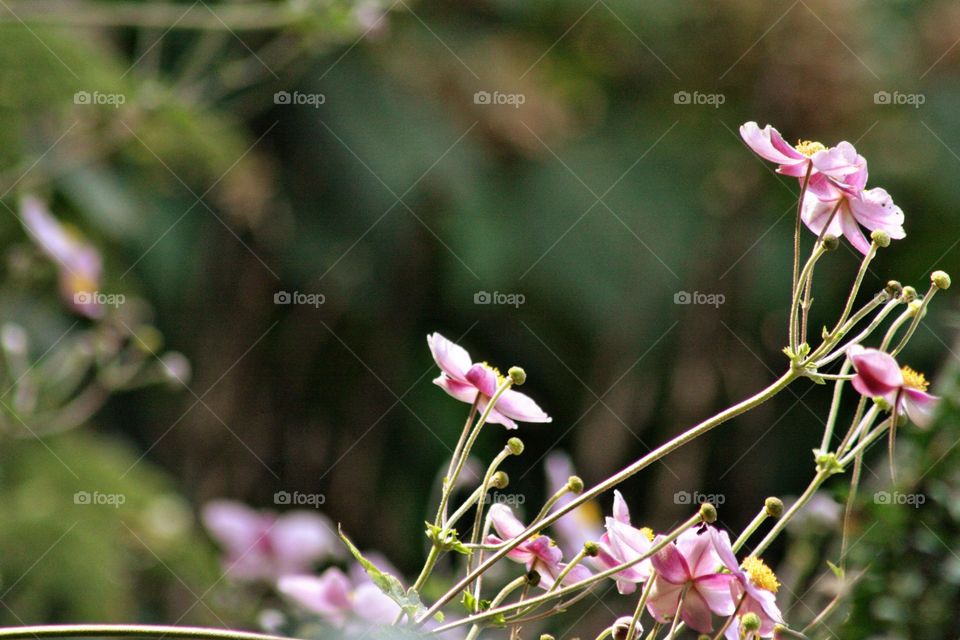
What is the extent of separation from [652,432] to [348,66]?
Result: 1400 millimetres

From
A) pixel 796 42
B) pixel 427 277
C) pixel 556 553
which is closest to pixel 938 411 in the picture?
pixel 556 553

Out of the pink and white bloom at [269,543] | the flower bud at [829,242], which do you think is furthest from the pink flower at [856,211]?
the pink and white bloom at [269,543]

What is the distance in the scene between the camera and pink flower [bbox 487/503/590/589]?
22.4 inches

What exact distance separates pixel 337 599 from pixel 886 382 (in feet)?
1.72

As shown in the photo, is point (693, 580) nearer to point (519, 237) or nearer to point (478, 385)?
point (478, 385)

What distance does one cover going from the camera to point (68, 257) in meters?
1.50

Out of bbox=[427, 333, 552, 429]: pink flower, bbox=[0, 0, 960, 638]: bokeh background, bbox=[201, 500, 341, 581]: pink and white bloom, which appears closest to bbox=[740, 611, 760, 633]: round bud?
bbox=[427, 333, 552, 429]: pink flower

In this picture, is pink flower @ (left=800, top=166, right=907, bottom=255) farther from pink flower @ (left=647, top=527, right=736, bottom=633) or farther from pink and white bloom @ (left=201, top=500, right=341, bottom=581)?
pink and white bloom @ (left=201, top=500, right=341, bottom=581)

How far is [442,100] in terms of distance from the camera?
11.7 ft

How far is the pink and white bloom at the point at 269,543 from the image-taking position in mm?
1473

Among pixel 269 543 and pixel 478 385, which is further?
pixel 269 543

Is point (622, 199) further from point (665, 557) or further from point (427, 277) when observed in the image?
point (665, 557)

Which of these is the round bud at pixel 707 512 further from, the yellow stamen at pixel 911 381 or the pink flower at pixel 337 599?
the pink flower at pixel 337 599

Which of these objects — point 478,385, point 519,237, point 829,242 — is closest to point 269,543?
point 478,385
